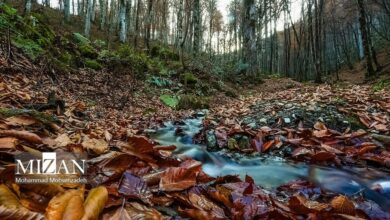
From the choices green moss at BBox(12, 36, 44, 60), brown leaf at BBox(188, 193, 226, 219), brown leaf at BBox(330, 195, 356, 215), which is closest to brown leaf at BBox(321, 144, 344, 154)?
brown leaf at BBox(330, 195, 356, 215)

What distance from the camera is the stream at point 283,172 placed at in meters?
2.76

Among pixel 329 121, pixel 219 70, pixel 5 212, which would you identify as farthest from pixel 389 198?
pixel 219 70

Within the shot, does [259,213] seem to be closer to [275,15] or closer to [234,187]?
[234,187]

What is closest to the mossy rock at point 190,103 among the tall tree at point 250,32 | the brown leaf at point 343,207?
the brown leaf at point 343,207

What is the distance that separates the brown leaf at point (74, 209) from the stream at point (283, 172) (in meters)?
1.79

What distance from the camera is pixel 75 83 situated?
7152 mm

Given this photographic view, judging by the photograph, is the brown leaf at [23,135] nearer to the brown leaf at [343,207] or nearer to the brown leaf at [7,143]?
the brown leaf at [7,143]

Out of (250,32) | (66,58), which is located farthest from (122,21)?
(66,58)

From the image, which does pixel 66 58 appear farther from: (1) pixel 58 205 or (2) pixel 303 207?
(2) pixel 303 207

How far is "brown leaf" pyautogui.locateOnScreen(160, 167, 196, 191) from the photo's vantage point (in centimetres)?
197

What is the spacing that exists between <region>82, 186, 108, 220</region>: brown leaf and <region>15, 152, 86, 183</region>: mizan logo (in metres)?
0.24

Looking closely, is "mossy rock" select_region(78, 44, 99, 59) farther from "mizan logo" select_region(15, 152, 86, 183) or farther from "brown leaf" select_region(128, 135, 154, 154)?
"mizan logo" select_region(15, 152, 86, 183)

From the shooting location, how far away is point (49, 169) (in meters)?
1.80

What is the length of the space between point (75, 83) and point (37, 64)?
99cm
